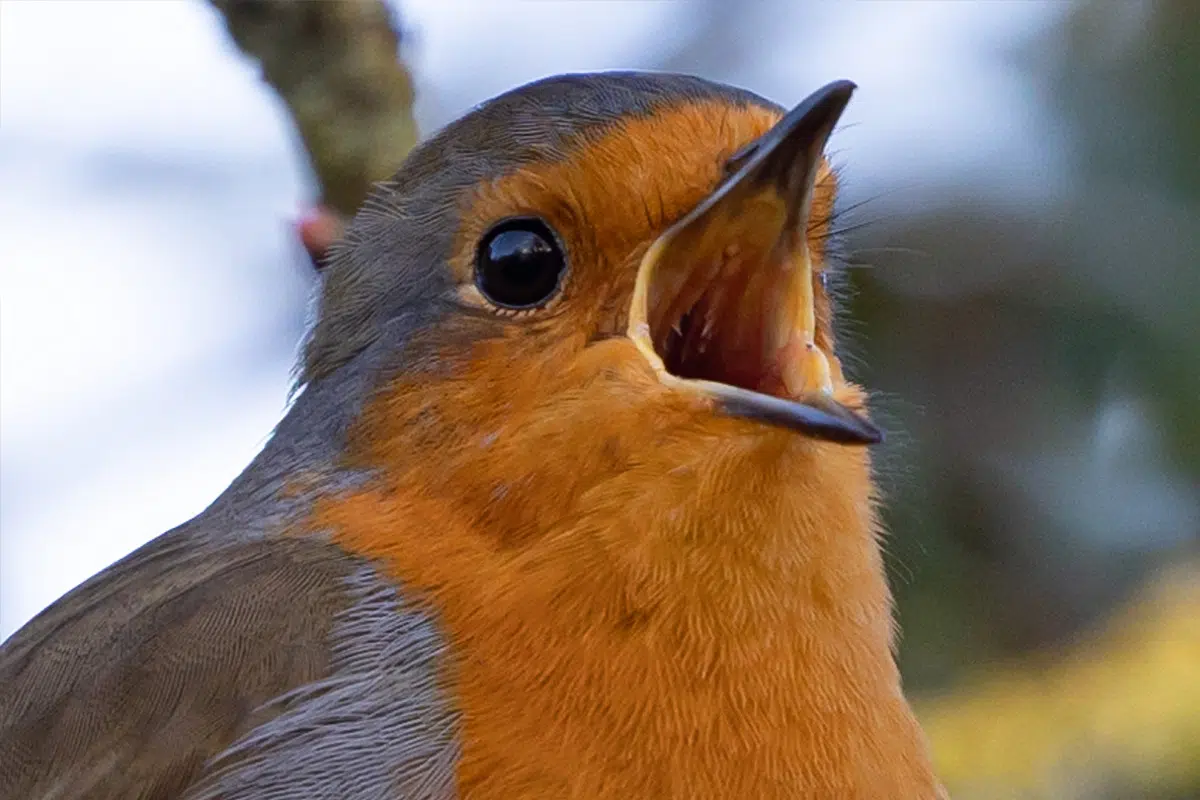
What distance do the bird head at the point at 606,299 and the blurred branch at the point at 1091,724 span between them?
210 centimetres

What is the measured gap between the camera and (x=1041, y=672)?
528cm

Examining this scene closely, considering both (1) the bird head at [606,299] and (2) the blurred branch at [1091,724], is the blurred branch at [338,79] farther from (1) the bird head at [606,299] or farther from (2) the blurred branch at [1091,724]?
(2) the blurred branch at [1091,724]

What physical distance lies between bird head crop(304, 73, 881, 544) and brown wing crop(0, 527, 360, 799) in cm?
31

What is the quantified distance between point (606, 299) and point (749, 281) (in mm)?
266

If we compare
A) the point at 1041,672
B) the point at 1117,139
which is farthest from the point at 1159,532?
the point at 1117,139

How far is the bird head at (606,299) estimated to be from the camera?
287 cm

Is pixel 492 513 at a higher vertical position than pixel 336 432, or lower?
lower

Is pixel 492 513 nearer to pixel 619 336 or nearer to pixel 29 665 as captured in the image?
pixel 619 336

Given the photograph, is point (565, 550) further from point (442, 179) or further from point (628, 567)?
point (442, 179)

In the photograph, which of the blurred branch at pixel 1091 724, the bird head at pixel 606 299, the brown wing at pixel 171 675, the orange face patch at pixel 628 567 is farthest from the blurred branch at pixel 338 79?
the blurred branch at pixel 1091 724

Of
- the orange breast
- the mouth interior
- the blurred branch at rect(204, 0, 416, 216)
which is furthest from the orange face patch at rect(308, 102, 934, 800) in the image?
the blurred branch at rect(204, 0, 416, 216)

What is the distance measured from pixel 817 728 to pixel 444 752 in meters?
0.64

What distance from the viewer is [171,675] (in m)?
3.03

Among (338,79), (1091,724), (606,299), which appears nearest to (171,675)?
(606,299)
